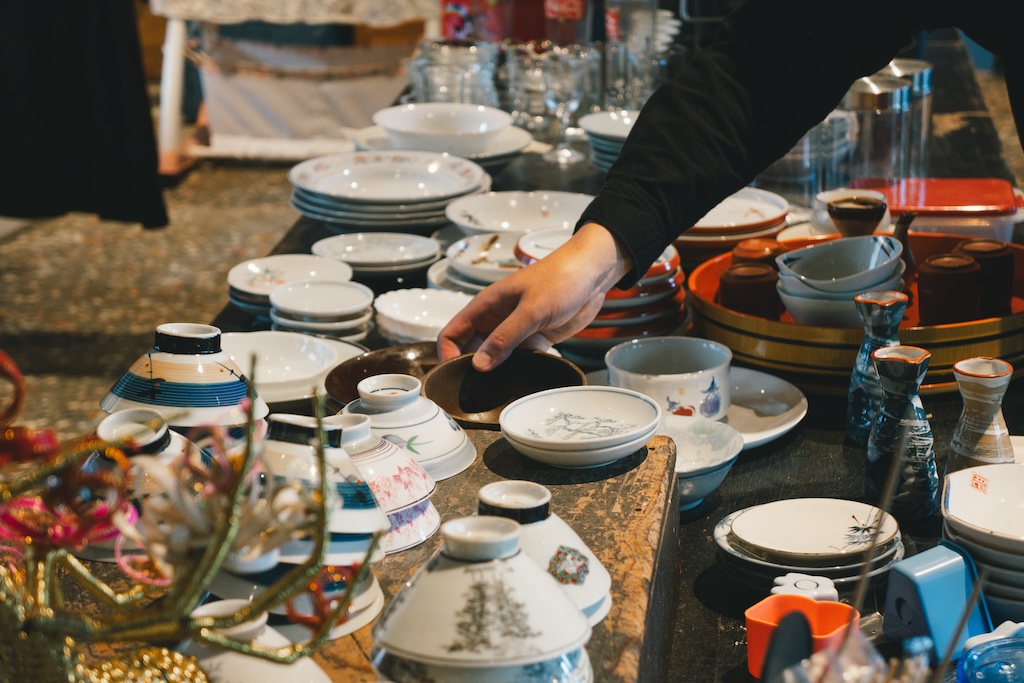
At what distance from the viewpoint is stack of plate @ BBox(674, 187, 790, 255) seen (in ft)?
5.98

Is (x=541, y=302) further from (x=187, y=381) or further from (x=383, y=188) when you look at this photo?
(x=383, y=188)

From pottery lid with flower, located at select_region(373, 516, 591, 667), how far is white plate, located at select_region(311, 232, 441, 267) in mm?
1216

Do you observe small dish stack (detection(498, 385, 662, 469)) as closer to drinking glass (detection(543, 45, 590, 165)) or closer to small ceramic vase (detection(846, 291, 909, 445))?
small ceramic vase (detection(846, 291, 909, 445))

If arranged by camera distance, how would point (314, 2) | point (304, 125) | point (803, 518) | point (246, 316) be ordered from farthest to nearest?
point (304, 125), point (314, 2), point (246, 316), point (803, 518)

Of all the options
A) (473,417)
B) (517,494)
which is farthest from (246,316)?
(517,494)

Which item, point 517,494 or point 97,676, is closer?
point 97,676

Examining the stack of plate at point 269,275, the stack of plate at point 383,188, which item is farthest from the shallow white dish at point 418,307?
the stack of plate at point 383,188

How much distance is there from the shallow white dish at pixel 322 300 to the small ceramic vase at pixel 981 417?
0.86 metres

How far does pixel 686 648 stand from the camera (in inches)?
36.2

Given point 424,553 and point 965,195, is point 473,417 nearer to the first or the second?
point 424,553

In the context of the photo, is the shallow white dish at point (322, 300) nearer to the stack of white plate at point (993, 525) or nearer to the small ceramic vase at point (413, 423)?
the small ceramic vase at point (413, 423)

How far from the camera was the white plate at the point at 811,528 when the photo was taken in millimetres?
946

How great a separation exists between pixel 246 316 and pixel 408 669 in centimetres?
120

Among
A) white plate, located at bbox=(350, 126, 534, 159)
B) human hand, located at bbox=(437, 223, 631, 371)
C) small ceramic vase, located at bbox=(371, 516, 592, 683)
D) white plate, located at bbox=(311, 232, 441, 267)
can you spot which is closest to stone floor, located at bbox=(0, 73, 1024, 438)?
white plate, located at bbox=(350, 126, 534, 159)
